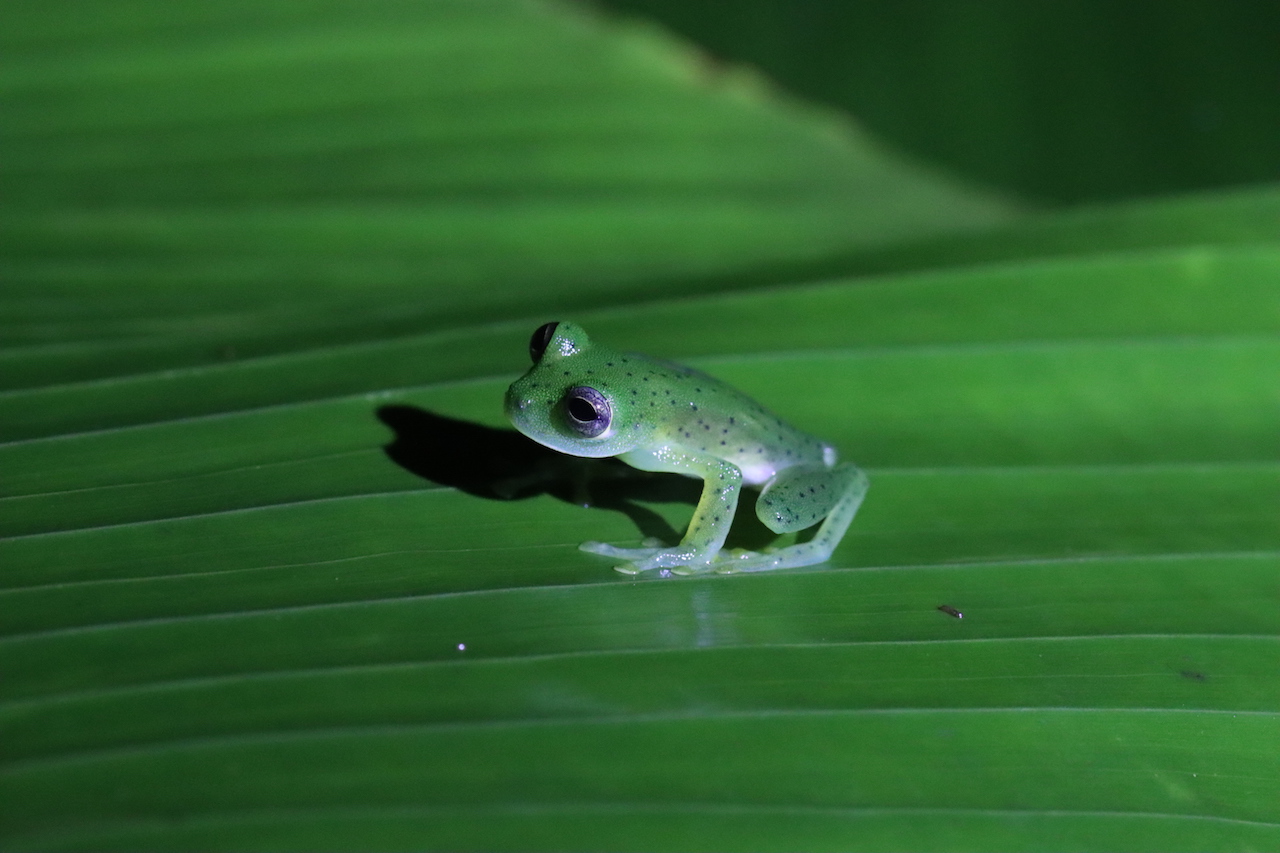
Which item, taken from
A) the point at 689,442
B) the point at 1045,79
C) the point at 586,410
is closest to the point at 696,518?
the point at 689,442

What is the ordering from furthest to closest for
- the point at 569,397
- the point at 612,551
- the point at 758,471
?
the point at 758,471 → the point at 569,397 → the point at 612,551

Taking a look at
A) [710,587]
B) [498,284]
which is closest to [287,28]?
[498,284]

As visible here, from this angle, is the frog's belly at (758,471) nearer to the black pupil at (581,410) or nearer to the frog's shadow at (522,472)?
the frog's shadow at (522,472)

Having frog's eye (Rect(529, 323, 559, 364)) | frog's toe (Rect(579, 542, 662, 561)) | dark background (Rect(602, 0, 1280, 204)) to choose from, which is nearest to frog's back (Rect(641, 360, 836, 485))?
frog's eye (Rect(529, 323, 559, 364))

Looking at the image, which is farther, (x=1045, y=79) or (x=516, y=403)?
(x=1045, y=79)

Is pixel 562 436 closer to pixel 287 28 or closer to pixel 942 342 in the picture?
pixel 942 342

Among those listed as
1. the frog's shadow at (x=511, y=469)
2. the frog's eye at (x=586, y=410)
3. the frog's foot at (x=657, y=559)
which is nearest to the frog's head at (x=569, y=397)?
the frog's eye at (x=586, y=410)

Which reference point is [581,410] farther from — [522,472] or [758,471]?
[758,471]
